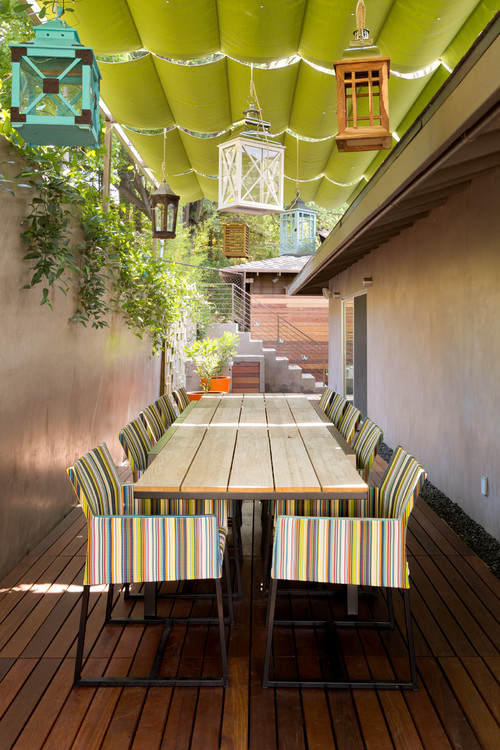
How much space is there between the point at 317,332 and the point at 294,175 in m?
9.13

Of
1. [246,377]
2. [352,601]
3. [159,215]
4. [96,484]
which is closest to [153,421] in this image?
[96,484]

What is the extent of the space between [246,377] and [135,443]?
947 cm

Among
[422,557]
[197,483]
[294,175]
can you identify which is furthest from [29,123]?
[294,175]

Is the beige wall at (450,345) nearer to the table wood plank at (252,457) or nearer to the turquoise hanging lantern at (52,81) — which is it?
the table wood plank at (252,457)

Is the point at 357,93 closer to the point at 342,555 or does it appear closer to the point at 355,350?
the point at 342,555

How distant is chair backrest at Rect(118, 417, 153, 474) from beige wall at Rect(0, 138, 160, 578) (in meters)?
0.70

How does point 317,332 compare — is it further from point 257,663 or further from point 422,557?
point 257,663

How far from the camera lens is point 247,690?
7.62ft

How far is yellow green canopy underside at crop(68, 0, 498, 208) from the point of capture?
394cm

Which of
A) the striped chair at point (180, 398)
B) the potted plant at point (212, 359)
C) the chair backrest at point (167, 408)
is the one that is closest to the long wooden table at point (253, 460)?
the chair backrest at point (167, 408)

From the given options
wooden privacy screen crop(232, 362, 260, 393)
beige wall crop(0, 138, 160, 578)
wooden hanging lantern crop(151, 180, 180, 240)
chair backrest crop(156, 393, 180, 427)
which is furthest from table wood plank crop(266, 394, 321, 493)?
wooden privacy screen crop(232, 362, 260, 393)

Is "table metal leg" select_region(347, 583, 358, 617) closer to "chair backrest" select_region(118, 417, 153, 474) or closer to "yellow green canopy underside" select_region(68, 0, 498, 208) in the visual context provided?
"chair backrest" select_region(118, 417, 153, 474)

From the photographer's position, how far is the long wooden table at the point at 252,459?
248 cm

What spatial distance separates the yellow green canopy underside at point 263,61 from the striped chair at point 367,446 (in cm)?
269
